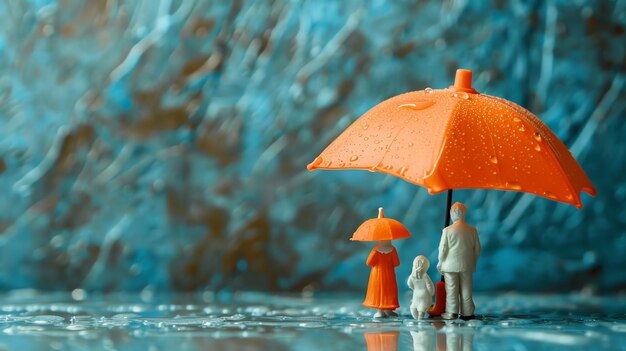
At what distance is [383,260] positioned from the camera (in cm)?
621

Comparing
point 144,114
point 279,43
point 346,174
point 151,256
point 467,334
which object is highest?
point 279,43

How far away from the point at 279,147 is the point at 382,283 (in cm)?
239

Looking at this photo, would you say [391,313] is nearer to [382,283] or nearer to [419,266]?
[382,283]

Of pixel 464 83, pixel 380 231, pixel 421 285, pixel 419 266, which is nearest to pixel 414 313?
pixel 421 285

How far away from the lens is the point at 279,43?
8.34 metres

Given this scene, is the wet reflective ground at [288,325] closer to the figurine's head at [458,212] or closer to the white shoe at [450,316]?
the white shoe at [450,316]

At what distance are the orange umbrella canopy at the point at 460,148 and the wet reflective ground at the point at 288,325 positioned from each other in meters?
0.85

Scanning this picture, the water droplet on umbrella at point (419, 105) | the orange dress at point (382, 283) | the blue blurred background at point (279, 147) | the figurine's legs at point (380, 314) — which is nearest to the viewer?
the water droplet on umbrella at point (419, 105)

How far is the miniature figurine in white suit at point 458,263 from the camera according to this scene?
596cm

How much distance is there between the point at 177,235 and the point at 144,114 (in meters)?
1.08

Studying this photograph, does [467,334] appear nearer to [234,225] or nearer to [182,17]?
[234,225]

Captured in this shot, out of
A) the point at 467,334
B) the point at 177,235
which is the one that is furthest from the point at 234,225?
the point at 467,334

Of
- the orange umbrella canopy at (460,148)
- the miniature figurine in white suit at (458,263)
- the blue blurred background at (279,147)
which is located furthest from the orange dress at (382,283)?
the blue blurred background at (279,147)

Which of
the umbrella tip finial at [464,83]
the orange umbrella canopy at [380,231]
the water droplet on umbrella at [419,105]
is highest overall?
the umbrella tip finial at [464,83]
